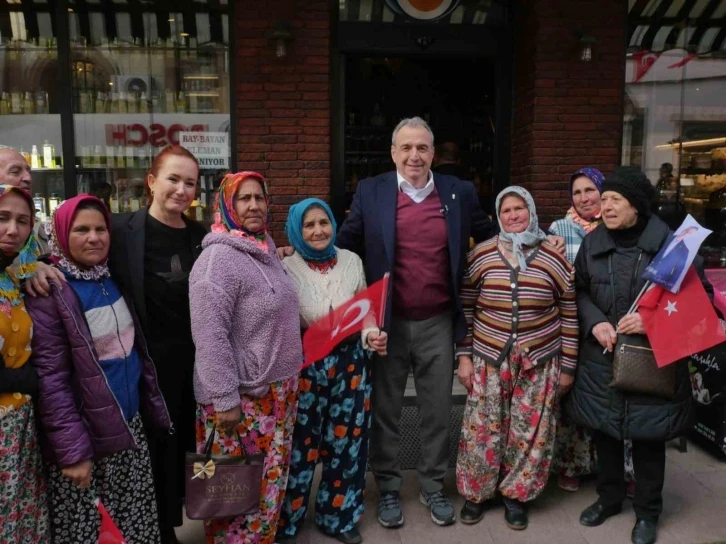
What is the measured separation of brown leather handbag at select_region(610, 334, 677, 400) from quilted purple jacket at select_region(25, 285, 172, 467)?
7.66ft

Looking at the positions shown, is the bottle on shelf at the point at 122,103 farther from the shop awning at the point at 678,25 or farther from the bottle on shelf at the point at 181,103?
the shop awning at the point at 678,25

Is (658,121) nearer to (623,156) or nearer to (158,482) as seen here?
(623,156)

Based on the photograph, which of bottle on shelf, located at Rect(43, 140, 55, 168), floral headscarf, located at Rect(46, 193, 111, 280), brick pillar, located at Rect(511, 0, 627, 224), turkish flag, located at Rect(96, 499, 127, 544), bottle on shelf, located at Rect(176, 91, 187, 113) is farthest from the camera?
bottle on shelf, located at Rect(176, 91, 187, 113)

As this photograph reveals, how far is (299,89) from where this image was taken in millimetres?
5488

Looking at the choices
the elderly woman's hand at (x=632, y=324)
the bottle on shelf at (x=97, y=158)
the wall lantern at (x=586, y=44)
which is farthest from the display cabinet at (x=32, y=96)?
the elderly woman's hand at (x=632, y=324)

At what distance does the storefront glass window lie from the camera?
6.06 m

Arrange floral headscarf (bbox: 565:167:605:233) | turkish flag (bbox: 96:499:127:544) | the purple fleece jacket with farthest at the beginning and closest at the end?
floral headscarf (bbox: 565:167:605:233) < the purple fleece jacket < turkish flag (bbox: 96:499:127:544)

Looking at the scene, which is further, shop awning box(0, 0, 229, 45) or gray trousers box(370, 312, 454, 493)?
shop awning box(0, 0, 229, 45)

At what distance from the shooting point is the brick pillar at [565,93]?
18.4 ft

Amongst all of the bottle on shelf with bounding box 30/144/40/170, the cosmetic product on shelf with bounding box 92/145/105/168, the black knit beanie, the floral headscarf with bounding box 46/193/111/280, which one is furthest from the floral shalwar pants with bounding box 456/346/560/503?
the bottle on shelf with bounding box 30/144/40/170

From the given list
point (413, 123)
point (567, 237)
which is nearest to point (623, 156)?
point (567, 237)

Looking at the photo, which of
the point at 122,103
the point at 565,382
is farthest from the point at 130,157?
the point at 565,382

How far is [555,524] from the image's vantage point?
11.3 ft

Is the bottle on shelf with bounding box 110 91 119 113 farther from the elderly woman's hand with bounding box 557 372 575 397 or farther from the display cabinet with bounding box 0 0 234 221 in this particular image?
the elderly woman's hand with bounding box 557 372 575 397
